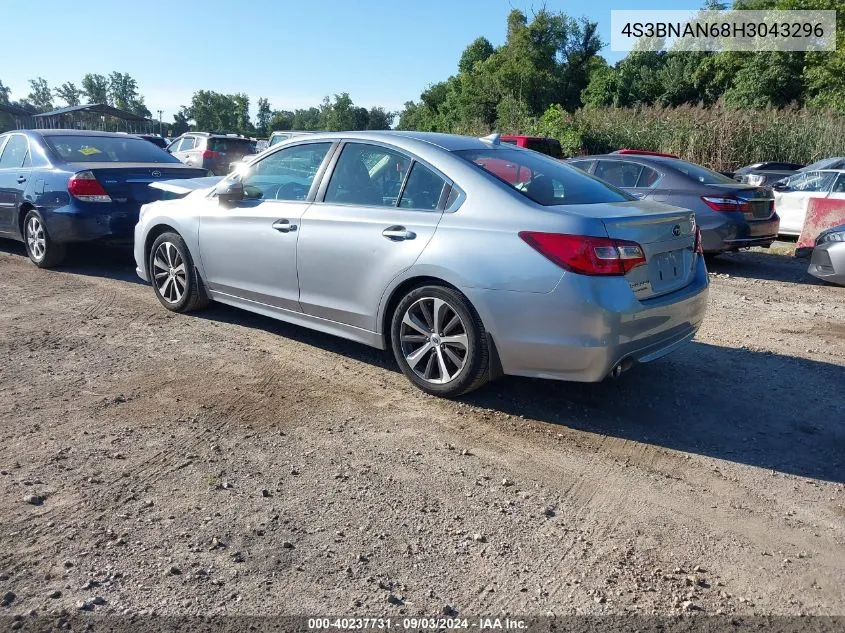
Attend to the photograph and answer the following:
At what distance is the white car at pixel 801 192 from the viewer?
1191cm

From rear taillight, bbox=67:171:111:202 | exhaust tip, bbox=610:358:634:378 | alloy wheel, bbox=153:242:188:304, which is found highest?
rear taillight, bbox=67:171:111:202

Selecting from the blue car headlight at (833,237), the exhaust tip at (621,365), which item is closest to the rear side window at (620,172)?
the blue car headlight at (833,237)

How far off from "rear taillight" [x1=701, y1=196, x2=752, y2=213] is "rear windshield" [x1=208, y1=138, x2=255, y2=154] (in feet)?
46.6

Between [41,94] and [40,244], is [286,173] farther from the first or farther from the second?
[41,94]

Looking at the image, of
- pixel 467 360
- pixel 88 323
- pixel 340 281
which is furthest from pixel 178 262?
pixel 467 360

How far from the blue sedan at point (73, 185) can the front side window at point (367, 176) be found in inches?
149

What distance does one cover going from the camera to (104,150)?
866cm

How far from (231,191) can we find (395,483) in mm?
3068

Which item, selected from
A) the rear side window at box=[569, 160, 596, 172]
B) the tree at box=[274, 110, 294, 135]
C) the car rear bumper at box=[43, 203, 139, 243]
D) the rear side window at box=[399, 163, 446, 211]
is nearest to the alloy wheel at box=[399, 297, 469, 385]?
the rear side window at box=[399, 163, 446, 211]

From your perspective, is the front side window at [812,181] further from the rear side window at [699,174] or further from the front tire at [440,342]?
the front tire at [440,342]

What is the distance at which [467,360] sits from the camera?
434 centimetres

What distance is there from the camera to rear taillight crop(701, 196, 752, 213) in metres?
9.45

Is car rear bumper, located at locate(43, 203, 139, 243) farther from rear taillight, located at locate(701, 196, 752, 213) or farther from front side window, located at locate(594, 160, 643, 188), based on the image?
rear taillight, located at locate(701, 196, 752, 213)

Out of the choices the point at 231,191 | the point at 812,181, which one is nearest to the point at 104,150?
the point at 231,191
